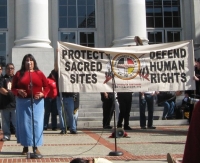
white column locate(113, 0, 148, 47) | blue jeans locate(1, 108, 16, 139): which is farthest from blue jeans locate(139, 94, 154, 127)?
white column locate(113, 0, 148, 47)

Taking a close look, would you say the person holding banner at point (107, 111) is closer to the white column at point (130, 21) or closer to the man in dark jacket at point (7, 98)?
the man in dark jacket at point (7, 98)

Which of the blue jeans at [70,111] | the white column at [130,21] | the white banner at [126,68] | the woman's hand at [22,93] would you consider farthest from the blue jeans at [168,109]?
the woman's hand at [22,93]

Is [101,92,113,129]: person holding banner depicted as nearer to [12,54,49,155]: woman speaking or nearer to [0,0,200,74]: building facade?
[0,0,200,74]: building facade

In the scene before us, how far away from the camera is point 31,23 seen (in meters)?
15.6

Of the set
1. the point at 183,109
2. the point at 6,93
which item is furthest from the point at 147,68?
the point at 183,109

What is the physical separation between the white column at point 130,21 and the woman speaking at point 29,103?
31.4 feet

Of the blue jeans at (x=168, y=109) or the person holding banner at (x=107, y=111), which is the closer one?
the person holding banner at (x=107, y=111)

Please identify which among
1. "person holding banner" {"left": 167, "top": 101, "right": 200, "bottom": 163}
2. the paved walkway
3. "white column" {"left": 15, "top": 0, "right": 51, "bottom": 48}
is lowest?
the paved walkway

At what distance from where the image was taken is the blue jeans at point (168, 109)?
14070 mm

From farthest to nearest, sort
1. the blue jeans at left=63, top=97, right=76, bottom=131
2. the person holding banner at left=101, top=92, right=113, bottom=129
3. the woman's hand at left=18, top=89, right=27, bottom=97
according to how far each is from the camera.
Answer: the person holding banner at left=101, top=92, right=113, bottom=129
the blue jeans at left=63, top=97, right=76, bottom=131
the woman's hand at left=18, top=89, right=27, bottom=97

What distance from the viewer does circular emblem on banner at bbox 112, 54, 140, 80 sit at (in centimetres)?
731

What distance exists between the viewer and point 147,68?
739 centimetres

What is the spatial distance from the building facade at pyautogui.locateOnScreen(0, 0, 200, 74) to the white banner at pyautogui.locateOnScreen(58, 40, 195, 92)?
28.3 ft

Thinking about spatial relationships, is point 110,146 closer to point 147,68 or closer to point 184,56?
point 147,68
